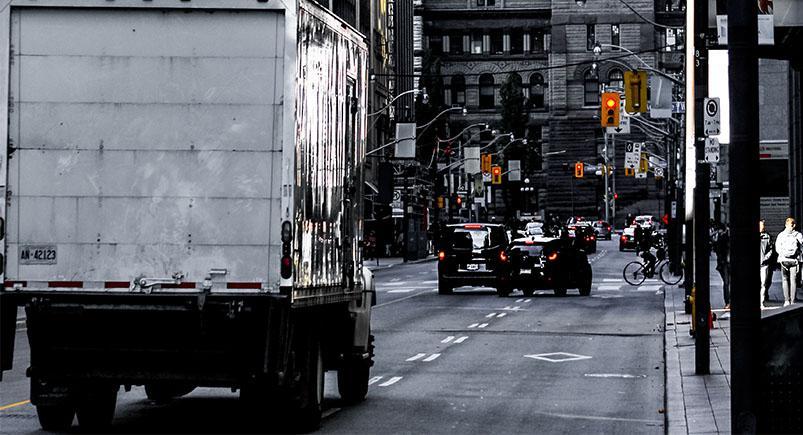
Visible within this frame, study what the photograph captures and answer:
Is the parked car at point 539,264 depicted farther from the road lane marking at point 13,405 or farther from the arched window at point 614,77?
the arched window at point 614,77

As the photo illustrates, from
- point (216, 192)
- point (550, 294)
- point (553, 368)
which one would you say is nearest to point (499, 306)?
point (550, 294)

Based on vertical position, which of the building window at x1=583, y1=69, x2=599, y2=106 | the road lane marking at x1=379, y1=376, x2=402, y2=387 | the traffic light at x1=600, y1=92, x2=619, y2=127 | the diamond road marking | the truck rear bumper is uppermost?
the building window at x1=583, y1=69, x2=599, y2=106

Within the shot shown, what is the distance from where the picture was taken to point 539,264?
43.7m

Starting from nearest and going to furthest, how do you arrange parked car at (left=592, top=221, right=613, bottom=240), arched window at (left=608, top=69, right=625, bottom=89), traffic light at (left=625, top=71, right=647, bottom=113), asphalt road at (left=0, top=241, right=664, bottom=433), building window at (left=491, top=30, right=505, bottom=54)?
asphalt road at (left=0, top=241, right=664, bottom=433)
traffic light at (left=625, top=71, right=647, bottom=113)
parked car at (left=592, top=221, right=613, bottom=240)
arched window at (left=608, top=69, right=625, bottom=89)
building window at (left=491, top=30, right=505, bottom=54)

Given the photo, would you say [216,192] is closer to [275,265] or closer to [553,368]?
[275,265]

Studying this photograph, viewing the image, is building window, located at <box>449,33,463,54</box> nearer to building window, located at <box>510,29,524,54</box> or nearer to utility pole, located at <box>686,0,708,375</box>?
building window, located at <box>510,29,524,54</box>

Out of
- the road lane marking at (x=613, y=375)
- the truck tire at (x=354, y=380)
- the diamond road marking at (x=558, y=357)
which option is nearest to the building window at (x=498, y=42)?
the diamond road marking at (x=558, y=357)

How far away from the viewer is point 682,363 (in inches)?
869

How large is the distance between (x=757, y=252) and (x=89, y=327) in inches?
213

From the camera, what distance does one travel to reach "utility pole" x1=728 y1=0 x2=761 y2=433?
11.4 m

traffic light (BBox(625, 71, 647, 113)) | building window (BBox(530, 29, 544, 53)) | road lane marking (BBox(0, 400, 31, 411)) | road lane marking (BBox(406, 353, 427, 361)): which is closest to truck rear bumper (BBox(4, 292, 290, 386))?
road lane marking (BBox(0, 400, 31, 411))

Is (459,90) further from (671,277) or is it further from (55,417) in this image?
(55,417)

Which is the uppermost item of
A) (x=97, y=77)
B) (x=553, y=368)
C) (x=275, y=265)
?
(x=97, y=77)

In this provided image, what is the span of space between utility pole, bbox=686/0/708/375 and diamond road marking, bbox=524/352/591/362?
295 cm
